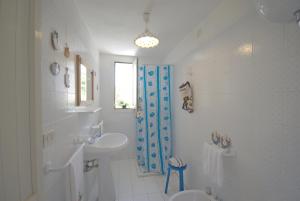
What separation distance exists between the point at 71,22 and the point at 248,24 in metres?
1.55

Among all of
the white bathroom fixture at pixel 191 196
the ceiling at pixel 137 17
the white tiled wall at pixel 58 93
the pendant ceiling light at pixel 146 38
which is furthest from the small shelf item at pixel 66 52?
the white bathroom fixture at pixel 191 196

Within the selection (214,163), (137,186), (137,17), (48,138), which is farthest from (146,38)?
(137,186)

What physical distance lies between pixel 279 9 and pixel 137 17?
4.36 feet

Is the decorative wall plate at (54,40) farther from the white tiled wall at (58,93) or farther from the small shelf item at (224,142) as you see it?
the small shelf item at (224,142)

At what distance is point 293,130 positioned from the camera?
790 millimetres

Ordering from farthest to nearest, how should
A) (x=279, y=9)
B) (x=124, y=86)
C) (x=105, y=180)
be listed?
(x=124, y=86) → (x=105, y=180) → (x=279, y=9)

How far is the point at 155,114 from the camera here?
2.63 metres

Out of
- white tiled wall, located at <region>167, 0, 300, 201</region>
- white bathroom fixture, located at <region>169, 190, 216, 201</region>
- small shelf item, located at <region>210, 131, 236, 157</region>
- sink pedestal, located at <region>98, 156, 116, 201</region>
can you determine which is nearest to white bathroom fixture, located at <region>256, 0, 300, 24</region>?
white tiled wall, located at <region>167, 0, 300, 201</region>

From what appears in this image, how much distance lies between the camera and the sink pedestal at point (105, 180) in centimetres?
175

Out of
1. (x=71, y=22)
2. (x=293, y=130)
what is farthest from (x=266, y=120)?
(x=71, y=22)

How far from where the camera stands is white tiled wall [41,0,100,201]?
2.81 ft

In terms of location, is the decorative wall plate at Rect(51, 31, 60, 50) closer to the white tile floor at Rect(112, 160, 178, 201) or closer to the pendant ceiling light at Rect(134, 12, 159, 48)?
the pendant ceiling light at Rect(134, 12, 159, 48)

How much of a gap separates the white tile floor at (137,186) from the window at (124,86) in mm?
1370

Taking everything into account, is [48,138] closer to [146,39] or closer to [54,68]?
[54,68]
